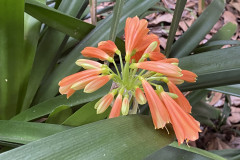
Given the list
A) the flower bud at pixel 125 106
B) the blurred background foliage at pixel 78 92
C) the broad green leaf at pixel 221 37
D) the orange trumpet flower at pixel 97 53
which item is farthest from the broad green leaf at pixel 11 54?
the broad green leaf at pixel 221 37

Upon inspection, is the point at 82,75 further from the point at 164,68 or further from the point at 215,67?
the point at 215,67

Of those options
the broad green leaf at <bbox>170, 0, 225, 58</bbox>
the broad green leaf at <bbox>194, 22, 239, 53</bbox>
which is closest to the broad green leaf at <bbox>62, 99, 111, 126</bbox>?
the broad green leaf at <bbox>170, 0, 225, 58</bbox>

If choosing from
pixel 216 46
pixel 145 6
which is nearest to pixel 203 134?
pixel 216 46

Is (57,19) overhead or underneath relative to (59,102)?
overhead

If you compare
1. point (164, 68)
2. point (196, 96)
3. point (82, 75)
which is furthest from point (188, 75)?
point (196, 96)

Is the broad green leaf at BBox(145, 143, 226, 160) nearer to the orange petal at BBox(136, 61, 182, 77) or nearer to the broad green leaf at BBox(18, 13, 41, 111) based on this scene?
the orange petal at BBox(136, 61, 182, 77)

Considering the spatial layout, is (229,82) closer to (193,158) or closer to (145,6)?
(193,158)

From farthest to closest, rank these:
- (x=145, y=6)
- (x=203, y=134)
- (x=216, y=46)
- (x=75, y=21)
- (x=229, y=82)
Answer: (x=203, y=134), (x=216, y=46), (x=145, y=6), (x=75, y=21), (x=229, y=82)

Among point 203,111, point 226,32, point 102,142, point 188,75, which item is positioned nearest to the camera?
point 102,142
